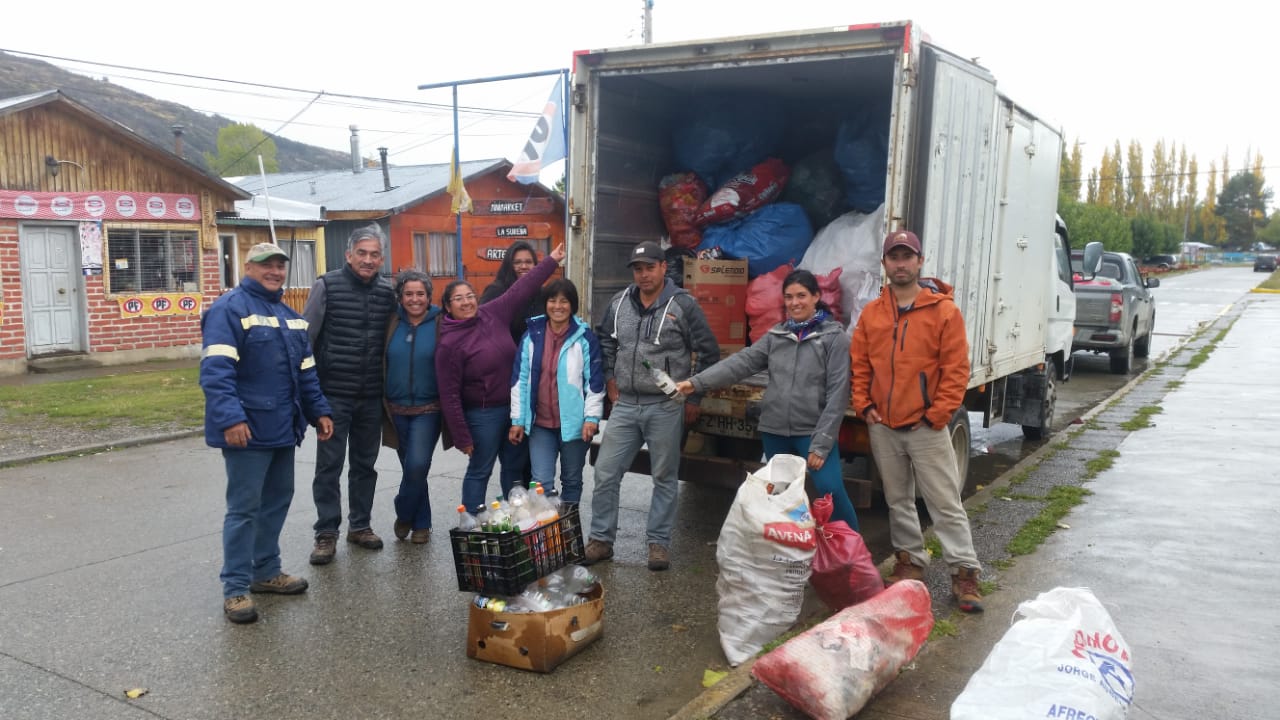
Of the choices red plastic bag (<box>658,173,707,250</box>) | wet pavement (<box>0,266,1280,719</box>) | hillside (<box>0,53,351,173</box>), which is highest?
hillside (<box>0,53,351,173</box>)

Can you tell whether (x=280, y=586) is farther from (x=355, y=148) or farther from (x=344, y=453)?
(x=355, y=148)

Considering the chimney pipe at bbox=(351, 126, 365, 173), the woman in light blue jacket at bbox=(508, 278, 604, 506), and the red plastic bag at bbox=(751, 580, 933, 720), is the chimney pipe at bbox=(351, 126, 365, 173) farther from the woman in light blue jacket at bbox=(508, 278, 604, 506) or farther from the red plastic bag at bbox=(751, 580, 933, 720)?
the red plastic bag at bbox=(751, 580, 933, 720)

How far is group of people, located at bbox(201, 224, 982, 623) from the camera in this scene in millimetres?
4586

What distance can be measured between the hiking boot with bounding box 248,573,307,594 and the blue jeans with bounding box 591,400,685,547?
160 cm

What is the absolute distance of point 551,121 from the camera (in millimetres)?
9828

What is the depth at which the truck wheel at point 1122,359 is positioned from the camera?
15.1m

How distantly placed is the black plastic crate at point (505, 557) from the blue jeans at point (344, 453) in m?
1.71

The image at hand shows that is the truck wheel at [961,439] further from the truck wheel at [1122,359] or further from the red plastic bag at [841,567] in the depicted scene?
the truck wheel at [1122,359]

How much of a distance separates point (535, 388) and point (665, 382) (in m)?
0.85

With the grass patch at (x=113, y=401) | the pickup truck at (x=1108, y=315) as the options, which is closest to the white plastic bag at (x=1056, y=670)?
the grass patch at (x=113, y=401)

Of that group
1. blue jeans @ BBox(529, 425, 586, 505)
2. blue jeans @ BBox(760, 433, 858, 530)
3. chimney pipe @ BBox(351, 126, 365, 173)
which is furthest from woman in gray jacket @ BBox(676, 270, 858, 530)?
chimney pipe @ BBox(351, 126, 365, 173)

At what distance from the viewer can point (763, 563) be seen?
416 centimetres

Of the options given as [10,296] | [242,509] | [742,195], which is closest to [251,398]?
[242,509]

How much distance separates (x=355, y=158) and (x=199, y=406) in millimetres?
20381
